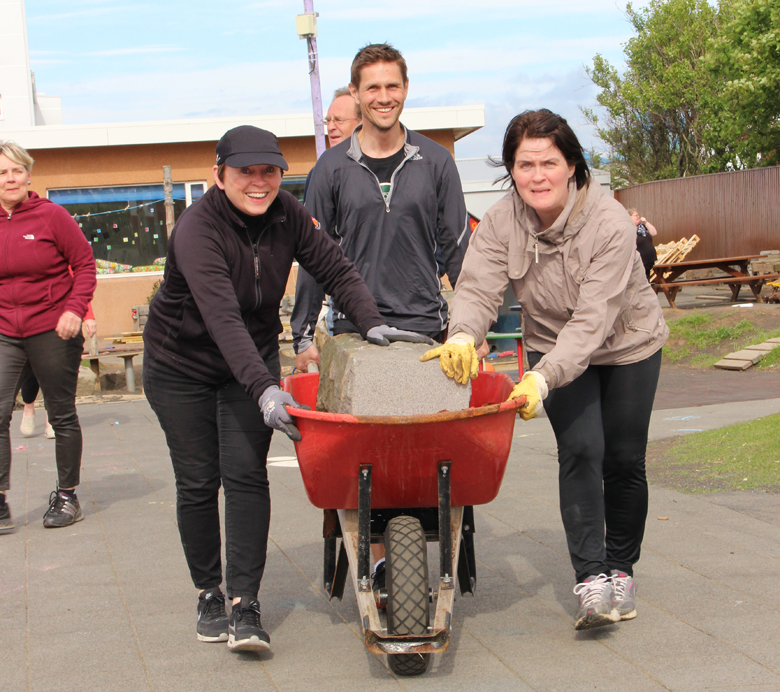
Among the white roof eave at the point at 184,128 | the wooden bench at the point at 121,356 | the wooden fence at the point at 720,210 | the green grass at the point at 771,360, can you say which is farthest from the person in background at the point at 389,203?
the wooden fence at the point at 720,210

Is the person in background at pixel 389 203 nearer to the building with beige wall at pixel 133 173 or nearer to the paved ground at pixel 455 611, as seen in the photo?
the paved ground at pixel 455 611

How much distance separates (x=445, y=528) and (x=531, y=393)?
0.50m

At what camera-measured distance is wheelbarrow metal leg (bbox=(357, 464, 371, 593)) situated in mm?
2822

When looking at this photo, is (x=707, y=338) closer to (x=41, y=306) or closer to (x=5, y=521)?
(x=41, y=306)

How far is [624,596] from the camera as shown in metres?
3.30

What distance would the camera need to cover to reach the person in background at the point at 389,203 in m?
3.73

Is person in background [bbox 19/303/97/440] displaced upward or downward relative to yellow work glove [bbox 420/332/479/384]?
downward

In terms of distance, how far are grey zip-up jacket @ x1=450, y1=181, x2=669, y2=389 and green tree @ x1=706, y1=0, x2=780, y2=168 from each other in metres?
23.0

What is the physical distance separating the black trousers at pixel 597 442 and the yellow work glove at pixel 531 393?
0.39m

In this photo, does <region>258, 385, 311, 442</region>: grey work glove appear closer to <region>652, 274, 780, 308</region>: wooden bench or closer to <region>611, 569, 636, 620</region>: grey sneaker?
<region>611, 569, 636, 620</region>: grey sneaker

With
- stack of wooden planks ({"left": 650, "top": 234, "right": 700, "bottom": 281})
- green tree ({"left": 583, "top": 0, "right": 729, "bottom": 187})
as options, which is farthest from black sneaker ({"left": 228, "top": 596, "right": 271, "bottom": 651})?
green tree ({"left": 583, "top": 0, "right": 729, "bottom": 187})

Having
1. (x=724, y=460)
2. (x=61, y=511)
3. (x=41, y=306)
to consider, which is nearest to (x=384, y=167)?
(x=41, y=306)

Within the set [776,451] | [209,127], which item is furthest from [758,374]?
[209,127]

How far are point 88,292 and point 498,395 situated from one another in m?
2.74
